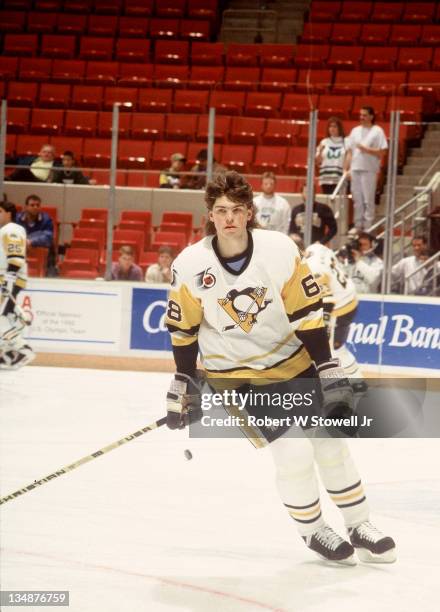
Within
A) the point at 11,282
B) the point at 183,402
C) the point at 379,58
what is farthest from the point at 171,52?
the point at 183,402

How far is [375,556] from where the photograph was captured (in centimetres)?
370

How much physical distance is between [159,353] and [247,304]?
599 cm

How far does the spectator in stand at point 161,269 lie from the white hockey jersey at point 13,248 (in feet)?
5.24

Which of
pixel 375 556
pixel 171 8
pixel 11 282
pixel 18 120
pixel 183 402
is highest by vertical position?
pixel 171 8

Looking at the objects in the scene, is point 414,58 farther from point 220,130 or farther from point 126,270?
point 126,270

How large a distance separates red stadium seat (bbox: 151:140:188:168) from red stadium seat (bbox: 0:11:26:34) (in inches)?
163

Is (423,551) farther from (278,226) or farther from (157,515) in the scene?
(278,226)

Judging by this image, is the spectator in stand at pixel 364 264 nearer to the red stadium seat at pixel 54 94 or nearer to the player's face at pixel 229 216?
the red stadium seat at pixel 54 94

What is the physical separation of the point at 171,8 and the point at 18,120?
4197 mm

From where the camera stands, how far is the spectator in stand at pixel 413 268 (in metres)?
8.63

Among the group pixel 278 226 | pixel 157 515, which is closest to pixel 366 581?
pixel 157 515

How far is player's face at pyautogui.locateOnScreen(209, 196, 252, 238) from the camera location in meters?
3.56

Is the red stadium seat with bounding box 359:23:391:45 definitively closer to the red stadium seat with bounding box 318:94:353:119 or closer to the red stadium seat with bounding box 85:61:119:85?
the red stadium seat with bounding box 318:94:353:119

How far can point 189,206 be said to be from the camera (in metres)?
9.91
